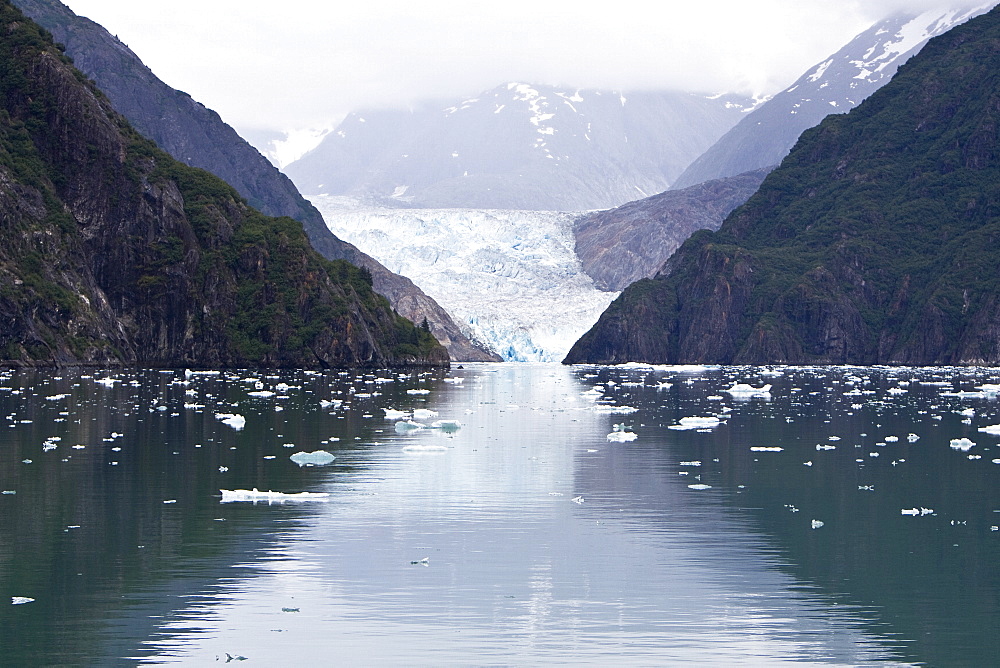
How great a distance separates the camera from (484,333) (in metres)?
198

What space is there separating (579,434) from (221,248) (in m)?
90.1

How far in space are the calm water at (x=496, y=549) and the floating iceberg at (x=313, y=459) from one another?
789mm

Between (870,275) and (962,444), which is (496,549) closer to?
(962,444)

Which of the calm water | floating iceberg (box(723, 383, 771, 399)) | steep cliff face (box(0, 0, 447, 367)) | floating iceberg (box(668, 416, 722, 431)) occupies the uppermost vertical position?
steep cliff face (box(0, 0, 447, 367))

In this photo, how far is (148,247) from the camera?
126188 mm

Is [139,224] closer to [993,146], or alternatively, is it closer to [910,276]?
[910,276]

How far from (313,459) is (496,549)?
43.3 ft

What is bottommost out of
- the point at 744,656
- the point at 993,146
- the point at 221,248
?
the point at 744,656

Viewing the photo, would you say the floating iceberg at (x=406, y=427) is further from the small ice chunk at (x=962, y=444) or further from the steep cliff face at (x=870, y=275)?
the steep cliff face at (x=870, y=275)

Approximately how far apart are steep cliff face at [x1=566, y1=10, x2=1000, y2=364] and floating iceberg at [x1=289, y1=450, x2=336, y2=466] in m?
136

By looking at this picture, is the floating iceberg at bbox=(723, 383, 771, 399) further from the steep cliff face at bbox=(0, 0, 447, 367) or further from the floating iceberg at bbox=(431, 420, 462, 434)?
the steep cliff face at bbox=(0, 0, 447, 367)

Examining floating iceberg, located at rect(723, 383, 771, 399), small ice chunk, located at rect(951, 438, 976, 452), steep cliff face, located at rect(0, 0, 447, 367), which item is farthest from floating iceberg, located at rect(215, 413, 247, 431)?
steep cliff face, located at rect(0, 0, 447, 367)

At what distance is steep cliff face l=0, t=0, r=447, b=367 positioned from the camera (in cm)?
12231

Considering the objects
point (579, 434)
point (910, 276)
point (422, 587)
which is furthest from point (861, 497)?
point (910, 276)
